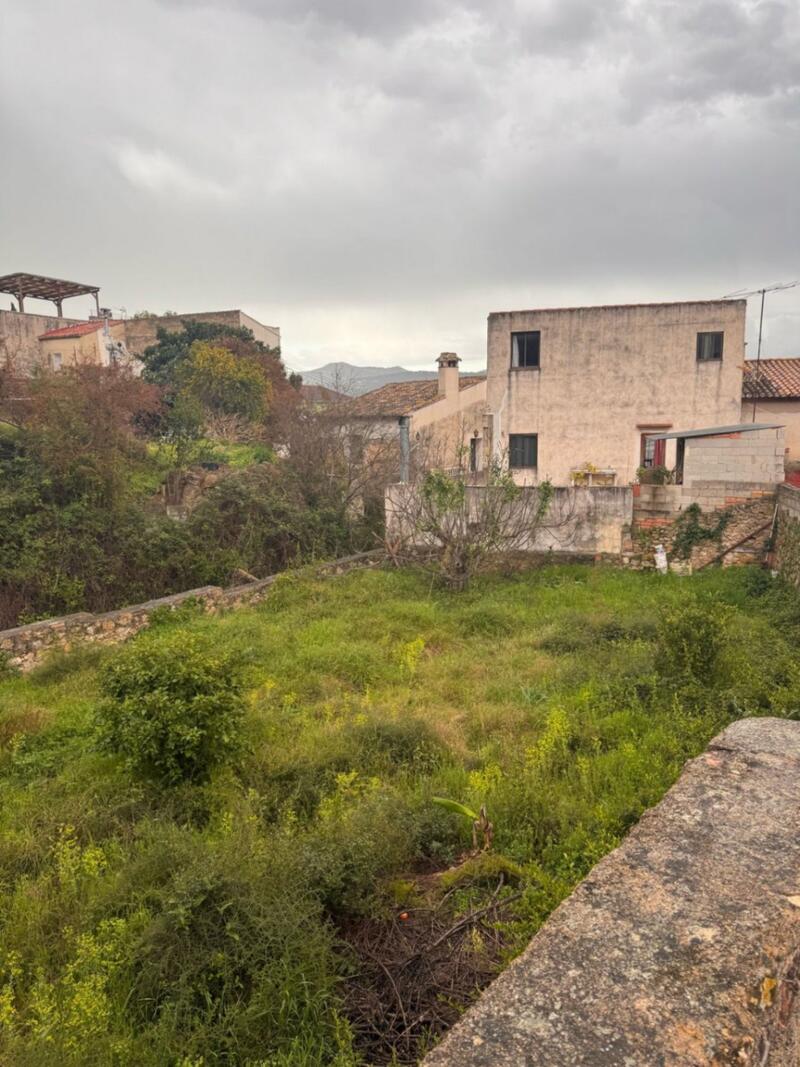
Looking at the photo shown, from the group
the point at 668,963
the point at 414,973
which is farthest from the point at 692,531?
the point at 668,963

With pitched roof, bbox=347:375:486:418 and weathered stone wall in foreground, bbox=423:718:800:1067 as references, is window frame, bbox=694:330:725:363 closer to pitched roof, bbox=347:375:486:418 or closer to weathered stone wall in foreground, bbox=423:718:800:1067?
pitched roof, bbox=347:375:486:418

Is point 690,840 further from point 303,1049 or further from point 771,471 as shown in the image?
point 771,471

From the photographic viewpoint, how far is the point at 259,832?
4.05 metres

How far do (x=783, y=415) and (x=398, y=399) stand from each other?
10575 mm

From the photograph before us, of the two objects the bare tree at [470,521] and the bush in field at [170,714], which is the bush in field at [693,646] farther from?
the bare tree at [470,521]

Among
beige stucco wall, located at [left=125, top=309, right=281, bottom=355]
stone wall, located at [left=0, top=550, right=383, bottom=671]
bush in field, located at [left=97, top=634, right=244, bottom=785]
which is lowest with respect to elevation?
stone wall, located at [left=0, top=550, right=383, bottom=671]

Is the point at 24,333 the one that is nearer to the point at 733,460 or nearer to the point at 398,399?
the point at 398,399

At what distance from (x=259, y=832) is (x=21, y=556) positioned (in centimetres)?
764

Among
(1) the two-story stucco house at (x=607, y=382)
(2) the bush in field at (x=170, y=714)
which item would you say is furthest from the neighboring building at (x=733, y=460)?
(2) the bush in field at (x=170, y=714)

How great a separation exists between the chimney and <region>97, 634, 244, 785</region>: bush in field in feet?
47.5

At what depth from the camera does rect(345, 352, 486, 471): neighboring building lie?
643 inches

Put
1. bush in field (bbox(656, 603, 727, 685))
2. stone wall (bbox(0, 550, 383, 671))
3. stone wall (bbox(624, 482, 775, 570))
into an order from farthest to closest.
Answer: stone wall (bbox(624, 482, 775, 570)) → stone wall (bbox(0, 550, 383, 671)) → bush in field (bbox(656, 603, 727, 685))

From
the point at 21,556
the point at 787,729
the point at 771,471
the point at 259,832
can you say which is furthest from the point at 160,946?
the point at 771,471

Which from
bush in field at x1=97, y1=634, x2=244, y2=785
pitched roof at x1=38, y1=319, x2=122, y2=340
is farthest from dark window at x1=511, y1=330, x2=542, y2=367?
pitched roof at x1=38, y1=319, x2=122, y2=340
